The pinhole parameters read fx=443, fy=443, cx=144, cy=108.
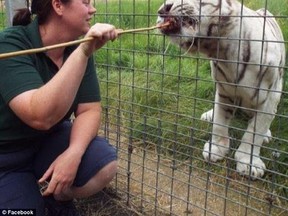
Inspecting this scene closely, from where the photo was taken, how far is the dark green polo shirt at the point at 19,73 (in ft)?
4.69

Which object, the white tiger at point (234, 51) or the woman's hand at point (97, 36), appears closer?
the woman's hand at point (97, 36)

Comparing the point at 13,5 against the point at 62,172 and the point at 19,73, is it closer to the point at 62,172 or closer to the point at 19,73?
the point at 19,73

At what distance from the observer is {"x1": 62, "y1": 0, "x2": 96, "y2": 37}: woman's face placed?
1.54 meters

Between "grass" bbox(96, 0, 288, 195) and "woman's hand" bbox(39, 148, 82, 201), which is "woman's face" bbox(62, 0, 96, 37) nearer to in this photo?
"woman's hand" bbox(39, 148, 82, 201)

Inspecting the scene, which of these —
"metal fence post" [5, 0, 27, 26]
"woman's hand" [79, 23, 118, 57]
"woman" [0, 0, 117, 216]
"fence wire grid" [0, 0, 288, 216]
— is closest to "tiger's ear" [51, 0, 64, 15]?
"woman" [0, 0, 117, 216]

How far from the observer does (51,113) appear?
137 cm

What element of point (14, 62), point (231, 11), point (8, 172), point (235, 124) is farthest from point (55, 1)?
point (235, 124)

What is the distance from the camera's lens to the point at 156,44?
3.05 meters

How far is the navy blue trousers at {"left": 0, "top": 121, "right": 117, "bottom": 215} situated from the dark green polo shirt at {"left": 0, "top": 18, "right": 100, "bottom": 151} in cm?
8

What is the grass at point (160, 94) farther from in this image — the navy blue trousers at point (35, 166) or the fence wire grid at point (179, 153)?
the navy blue trousers at point (35, 166)

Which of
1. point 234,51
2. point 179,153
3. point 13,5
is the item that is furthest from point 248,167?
point 13,5

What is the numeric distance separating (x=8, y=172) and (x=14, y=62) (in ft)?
1.46

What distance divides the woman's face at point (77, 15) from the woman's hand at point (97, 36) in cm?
21

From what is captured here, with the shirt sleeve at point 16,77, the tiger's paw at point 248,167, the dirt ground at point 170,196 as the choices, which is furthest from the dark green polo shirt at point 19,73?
the tiger's paw at point 248,167
